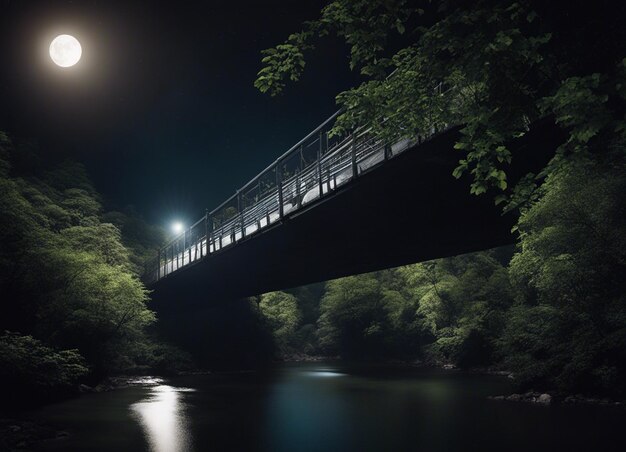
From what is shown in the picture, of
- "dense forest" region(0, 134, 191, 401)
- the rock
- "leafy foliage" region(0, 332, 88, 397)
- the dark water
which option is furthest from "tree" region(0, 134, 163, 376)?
the rock

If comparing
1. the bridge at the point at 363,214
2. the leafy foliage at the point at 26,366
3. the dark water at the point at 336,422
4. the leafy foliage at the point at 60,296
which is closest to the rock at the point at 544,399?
the dark water at the point at 336,422

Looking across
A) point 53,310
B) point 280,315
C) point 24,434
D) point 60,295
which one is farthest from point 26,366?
point 280,315

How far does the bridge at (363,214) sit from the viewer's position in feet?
46.1

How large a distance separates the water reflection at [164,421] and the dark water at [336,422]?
0.12 feet

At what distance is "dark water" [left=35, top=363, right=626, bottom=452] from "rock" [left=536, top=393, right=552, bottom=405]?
0.97 metres

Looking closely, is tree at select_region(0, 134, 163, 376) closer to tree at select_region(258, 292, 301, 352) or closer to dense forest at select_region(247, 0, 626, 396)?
dense forest at select_region(247, 0, 626, 396)

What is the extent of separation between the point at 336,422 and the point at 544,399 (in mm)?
8426

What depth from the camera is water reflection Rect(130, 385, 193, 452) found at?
14.9m

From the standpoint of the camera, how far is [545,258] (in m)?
18.6

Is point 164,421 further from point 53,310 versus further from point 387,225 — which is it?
point 387,225

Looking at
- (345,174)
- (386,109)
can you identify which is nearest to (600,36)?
(386,109)

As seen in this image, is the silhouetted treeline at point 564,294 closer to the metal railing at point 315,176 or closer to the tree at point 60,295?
the metal railing at point 315,176

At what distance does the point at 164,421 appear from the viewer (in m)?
19.0

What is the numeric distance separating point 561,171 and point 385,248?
17.6 m
